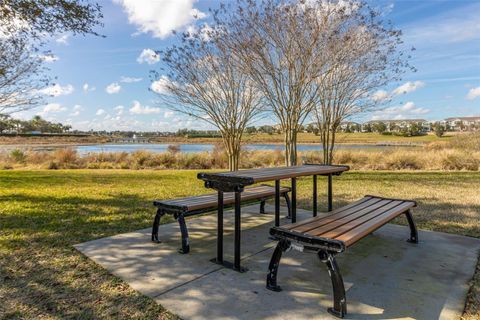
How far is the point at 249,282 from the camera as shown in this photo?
2.79 meters

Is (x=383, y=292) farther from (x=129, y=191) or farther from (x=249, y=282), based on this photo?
(x=129, y=191)

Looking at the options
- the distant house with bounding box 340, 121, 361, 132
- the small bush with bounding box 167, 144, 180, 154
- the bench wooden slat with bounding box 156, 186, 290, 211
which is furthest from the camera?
the small bush with bounding box 167, 144, 180, 154

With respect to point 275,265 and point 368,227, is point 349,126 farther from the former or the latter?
point 275,265

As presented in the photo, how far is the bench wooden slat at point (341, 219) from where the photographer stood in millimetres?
2591

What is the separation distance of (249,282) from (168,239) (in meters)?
1.60

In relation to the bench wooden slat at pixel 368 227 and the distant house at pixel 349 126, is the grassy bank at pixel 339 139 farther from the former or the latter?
the bench wooden slat at pixel 368 227

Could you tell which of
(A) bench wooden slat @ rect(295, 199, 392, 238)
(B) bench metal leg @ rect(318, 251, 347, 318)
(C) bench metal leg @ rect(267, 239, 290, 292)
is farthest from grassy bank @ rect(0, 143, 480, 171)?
(B) bench metal leg @ rect(318, 251, 347, 318)

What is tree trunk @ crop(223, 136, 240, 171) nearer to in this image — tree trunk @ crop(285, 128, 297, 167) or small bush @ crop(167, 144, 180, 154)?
tree trunk @ crop(285, 128, 297, 167)

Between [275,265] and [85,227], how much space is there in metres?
3.20

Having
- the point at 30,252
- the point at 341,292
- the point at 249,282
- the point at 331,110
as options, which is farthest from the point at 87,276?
the point at 331,110

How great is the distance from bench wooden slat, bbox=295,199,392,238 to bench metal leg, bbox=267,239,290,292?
217mm

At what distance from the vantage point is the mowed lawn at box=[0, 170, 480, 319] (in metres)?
2.39

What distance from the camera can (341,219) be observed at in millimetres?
3049

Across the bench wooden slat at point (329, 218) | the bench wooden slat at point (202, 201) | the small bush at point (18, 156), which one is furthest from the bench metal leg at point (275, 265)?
the small bush at point (18, 156)
